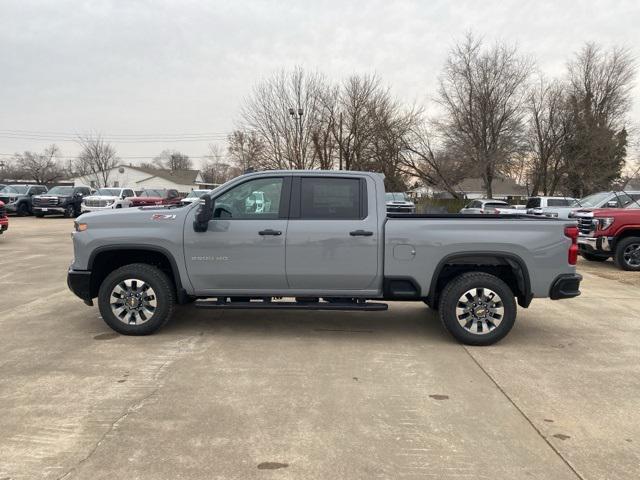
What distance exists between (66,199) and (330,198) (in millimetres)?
27145

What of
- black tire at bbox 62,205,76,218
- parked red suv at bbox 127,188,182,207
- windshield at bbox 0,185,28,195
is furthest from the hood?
windshield at bbox 0,185,28,195

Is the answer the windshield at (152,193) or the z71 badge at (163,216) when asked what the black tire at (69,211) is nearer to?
the windshield at (152,193)

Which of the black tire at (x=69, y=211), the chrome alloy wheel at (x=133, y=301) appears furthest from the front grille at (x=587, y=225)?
the black tire at (x=69, y=211)

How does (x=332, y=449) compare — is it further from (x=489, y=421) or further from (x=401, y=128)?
(x=401, y=128)

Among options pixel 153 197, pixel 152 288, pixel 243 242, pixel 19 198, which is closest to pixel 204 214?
pixel 243 242

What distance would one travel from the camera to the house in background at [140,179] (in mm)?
75375

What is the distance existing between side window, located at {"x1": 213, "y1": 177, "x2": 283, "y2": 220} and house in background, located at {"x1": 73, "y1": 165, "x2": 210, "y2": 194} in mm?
72029

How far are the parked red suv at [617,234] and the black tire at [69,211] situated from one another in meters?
26.9

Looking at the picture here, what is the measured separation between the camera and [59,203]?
27.7 metres

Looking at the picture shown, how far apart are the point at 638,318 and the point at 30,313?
8347 mm

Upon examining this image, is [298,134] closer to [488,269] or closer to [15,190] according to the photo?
[15,190]

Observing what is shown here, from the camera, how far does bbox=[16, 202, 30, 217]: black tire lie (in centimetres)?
2864

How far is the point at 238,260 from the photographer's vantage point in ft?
17.4

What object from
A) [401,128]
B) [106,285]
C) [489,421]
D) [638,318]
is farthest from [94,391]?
[401,128]
